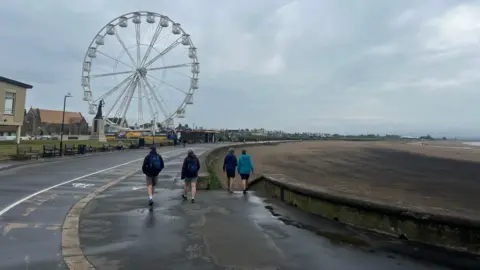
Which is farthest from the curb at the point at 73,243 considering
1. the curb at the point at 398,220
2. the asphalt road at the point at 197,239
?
the curb at the point at 398,220

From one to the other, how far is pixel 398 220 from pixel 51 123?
456 feet

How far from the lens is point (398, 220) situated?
7277 millimetres

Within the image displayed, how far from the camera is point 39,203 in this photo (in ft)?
36.4

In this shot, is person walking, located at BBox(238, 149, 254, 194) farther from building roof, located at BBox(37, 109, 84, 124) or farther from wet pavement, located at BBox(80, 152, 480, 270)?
building roof, located at BBox(37, 109, 84, 124)

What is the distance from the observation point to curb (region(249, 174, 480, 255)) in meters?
6.43

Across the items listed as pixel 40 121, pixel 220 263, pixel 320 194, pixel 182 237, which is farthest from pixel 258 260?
pixel 40 121

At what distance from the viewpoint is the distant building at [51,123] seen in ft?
402

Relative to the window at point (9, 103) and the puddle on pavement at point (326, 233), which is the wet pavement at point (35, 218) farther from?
the window at point (9, 103)

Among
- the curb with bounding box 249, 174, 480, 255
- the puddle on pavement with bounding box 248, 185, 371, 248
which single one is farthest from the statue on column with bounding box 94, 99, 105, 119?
the curb with bounding box 249, 174, 480, 255

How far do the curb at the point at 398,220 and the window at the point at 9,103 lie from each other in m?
42.5

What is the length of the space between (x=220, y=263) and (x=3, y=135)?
6118 centimetres

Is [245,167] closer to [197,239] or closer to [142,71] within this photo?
[197,239]

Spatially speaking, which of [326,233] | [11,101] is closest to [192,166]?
[326,233]

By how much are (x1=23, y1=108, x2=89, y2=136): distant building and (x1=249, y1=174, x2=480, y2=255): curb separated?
122 m
